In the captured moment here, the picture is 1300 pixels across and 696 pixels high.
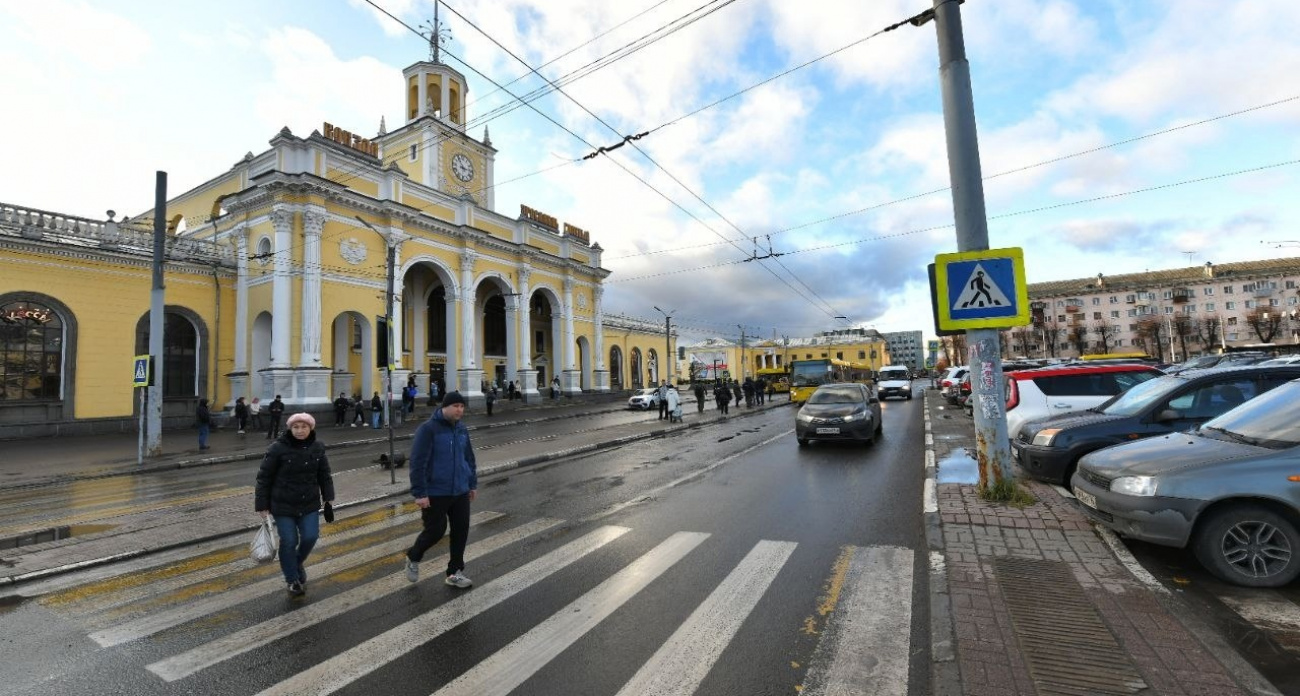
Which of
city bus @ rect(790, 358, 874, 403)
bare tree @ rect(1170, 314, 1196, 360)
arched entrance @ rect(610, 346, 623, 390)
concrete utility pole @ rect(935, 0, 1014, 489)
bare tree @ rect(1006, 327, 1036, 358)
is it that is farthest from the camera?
bare tree @ rect(1006, 327, 1036, 358)

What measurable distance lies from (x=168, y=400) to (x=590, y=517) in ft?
81.1

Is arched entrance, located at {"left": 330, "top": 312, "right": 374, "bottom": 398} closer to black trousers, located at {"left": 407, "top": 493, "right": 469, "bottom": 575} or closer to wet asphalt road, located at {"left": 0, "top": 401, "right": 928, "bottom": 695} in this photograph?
wet asphalt road, located at {"left": 0, "top": 401, "right": 928, "bottom": 695}

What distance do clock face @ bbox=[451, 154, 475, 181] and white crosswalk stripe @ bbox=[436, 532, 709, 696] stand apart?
35.1 meters

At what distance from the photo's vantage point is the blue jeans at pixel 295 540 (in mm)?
4457

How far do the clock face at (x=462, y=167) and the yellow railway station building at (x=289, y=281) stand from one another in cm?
11

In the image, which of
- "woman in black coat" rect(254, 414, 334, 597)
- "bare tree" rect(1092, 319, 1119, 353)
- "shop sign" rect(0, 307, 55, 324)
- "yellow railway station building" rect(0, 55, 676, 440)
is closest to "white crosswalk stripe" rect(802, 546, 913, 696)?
"woman in black coat" rect(254, 414, 334, 597)

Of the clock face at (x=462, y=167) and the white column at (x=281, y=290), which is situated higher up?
the clock face at (x=462, y=167)

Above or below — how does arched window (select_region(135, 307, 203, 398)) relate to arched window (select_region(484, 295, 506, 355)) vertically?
below

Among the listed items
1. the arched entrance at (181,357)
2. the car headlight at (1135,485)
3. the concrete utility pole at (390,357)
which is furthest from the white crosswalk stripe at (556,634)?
the arched entrance at (181,357)

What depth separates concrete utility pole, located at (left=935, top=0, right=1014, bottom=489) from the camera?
6.35m

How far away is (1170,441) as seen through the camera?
5039 millimetres

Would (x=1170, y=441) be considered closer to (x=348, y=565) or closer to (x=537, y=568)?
(x=537, y=568)

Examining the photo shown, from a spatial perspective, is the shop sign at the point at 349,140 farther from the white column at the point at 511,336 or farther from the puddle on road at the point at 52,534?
the puddle on road at the point at 52,534

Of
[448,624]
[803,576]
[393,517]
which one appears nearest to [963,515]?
[803,576]
